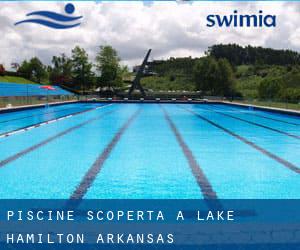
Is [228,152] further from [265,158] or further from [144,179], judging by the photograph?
[144,179]

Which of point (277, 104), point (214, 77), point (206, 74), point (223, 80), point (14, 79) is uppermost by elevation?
point (206, 74)

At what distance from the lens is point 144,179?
6.18m

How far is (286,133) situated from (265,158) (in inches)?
211

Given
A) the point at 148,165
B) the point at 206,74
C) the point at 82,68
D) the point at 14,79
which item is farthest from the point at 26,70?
the point at 148,165

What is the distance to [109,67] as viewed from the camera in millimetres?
56750

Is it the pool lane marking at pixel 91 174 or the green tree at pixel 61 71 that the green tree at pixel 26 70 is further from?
the pool lane marking at pixel 91 174

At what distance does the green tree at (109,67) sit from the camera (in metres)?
56.6

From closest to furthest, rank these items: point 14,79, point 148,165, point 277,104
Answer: point 148,165
point 277,104
point 14,79

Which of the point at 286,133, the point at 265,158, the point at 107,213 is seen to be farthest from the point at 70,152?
the point at 286,133

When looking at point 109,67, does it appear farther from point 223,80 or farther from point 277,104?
point 277,104

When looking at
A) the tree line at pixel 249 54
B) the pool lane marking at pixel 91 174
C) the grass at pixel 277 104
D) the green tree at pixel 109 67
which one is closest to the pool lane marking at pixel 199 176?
the pool lane marking at pixel 91 174

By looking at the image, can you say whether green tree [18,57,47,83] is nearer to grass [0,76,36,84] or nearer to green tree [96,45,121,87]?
grass [0,76,36,84]

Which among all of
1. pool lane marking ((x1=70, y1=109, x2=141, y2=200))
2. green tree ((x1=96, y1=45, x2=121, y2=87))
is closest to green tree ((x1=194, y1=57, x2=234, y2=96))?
green tree ((x1=96, y1=45, x2=121, y2=87))

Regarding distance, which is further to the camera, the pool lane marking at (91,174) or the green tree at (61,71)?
the green tree at (61,71)
